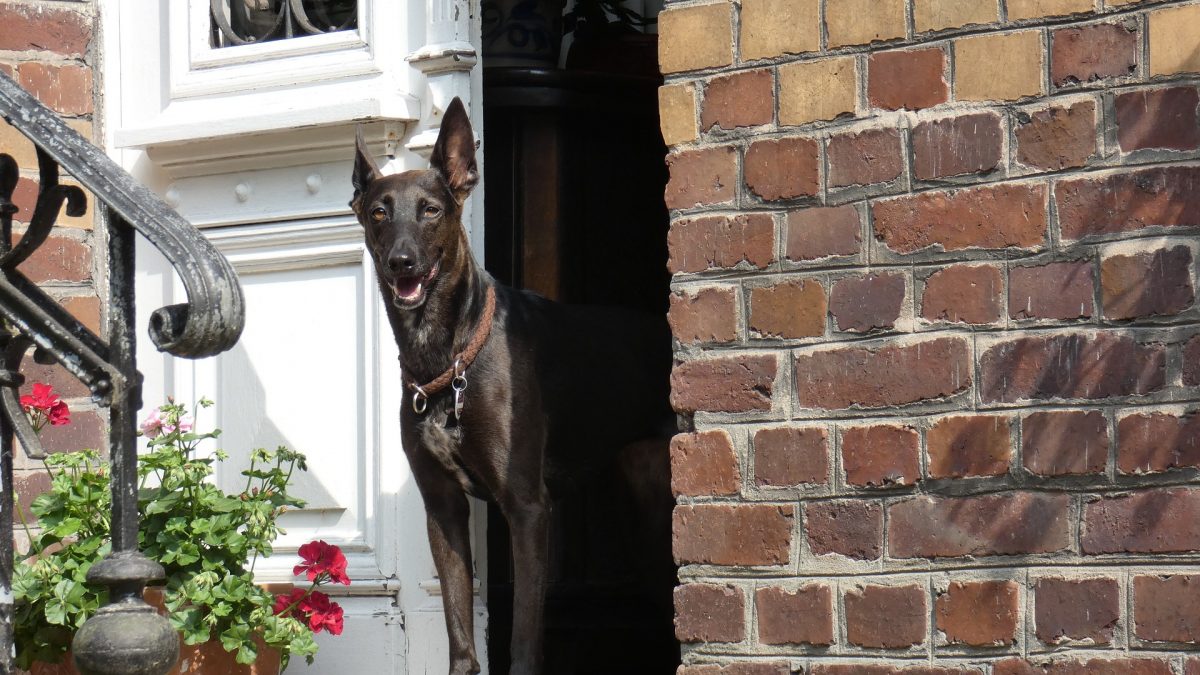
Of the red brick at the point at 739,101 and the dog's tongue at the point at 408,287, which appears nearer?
the red brick at the point at 739,101

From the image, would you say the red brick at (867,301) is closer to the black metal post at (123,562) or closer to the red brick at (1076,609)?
the red brick at (1076,609)

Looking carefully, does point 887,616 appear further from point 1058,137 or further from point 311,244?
point 311,244

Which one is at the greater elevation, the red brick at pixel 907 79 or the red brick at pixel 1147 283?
the red brick at pixel 907 79

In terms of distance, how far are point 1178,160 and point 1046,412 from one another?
459mm

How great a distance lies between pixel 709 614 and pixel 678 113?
0.93 meters

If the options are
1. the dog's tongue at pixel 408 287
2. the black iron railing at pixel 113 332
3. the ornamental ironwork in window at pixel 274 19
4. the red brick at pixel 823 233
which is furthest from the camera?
the ornamental ironwork in window at pixel 274 19

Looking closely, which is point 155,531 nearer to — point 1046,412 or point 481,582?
point 481,582

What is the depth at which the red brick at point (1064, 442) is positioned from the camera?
266cm

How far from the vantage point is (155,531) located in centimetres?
367

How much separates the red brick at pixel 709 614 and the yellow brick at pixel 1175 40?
116cm

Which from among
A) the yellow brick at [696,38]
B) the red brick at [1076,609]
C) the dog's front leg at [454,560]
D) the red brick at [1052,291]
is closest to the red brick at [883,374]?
the red brick at [1052,291]

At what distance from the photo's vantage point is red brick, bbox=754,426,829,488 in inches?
114

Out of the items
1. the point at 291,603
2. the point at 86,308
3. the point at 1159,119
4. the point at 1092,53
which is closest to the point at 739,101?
the point at 1092,53

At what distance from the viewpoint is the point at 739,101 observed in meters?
3.01
